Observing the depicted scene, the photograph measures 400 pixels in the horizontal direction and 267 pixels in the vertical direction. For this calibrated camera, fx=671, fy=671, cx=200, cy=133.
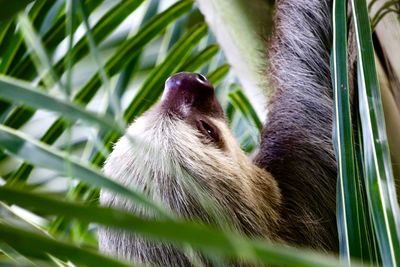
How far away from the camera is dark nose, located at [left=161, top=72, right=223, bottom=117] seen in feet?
6.78

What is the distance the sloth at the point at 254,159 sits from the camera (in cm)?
185

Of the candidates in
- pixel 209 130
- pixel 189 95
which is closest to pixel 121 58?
pixel 189 95

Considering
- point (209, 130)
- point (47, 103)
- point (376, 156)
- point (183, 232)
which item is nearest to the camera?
point (183, 232)

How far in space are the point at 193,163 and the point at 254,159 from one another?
0.38 m

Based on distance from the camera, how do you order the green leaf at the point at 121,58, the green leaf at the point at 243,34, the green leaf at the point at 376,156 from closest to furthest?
1. the green leaf at the point at 376,156
2. the green leaf at the point at 121,58
3. the green leaf at the point at 243,34

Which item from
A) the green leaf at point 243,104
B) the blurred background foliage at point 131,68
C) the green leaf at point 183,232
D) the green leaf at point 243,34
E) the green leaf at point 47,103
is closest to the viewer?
the green leaf at point 183,232

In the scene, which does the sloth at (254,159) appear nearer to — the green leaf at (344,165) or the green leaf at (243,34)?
the green leaf at (243,34)

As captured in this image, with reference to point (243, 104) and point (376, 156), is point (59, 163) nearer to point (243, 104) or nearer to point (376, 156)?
point (376, 156)

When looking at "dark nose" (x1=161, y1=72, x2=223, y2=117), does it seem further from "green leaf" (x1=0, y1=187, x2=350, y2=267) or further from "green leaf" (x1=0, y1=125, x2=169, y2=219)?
"green leaf" (x1=0, y1=187, x2=350, y2=267)

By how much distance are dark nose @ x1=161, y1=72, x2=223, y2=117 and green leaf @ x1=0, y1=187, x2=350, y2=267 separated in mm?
1515

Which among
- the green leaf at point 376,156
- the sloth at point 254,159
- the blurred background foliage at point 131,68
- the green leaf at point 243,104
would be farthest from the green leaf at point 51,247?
the green leaf at point 243,104

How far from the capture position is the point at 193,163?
198cm

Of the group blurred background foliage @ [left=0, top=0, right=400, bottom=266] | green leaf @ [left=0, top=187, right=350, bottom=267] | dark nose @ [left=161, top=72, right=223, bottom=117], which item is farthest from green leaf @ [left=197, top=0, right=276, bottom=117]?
green leaf @ [left=0, top=187, right=350, bottom=267]

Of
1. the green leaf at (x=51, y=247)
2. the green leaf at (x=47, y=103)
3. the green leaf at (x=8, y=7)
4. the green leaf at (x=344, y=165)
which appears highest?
the green leaf at (x=344, y=165)
